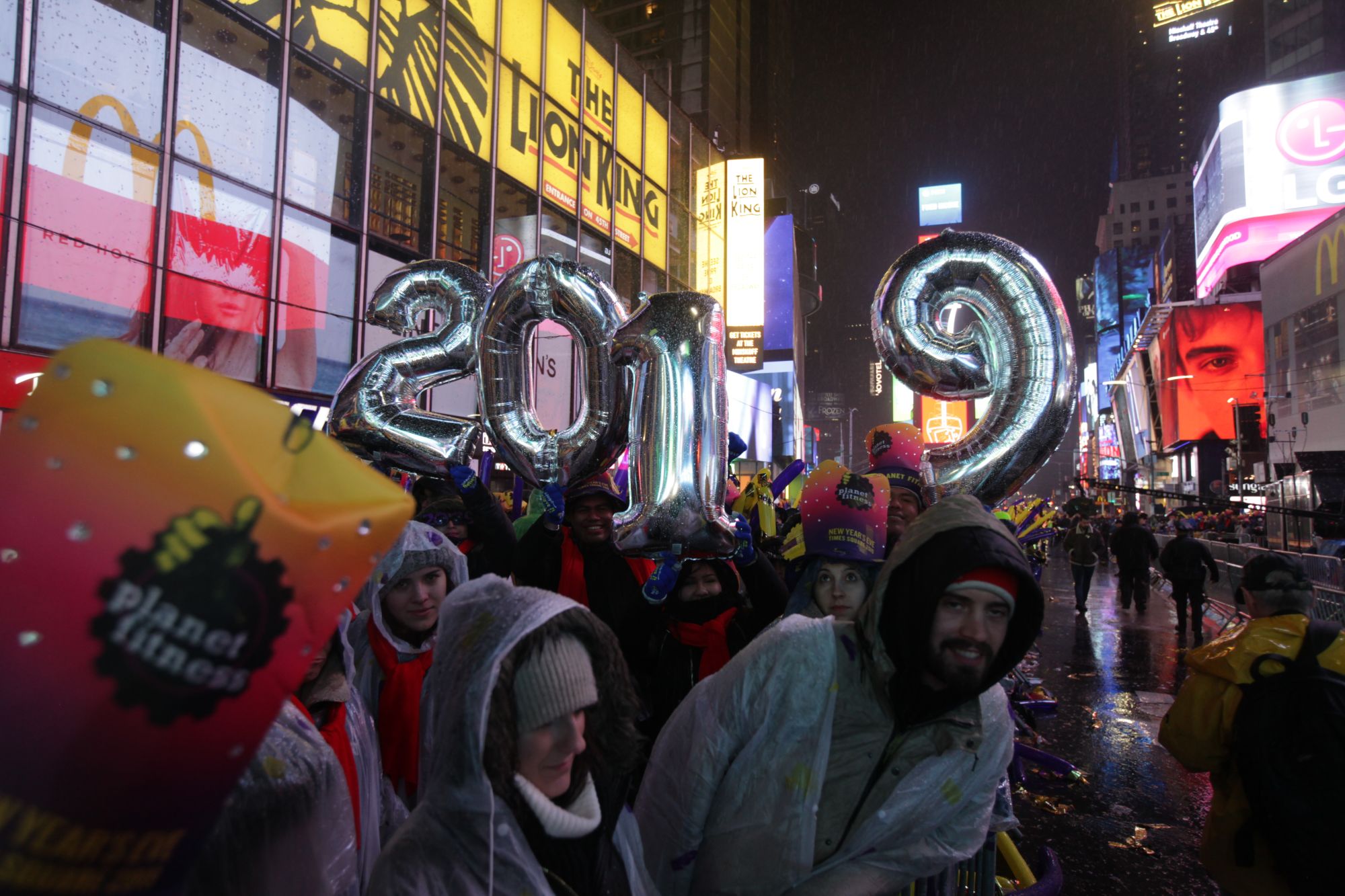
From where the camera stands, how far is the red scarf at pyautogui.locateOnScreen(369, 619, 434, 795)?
9.46ft

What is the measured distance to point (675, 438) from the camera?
8.29 ft

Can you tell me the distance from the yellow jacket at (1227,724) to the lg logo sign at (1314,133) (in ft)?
184

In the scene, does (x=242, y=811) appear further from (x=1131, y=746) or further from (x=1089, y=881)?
(x=1131, y=746)

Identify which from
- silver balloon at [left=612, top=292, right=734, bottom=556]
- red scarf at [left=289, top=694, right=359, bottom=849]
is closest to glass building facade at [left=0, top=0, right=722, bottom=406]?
red scarf at [left=289, top=694, right=359, bottom=849]

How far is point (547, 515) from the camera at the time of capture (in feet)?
12.2

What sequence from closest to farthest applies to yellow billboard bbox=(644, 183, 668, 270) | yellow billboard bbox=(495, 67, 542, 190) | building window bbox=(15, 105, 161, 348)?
building window bbox=(15, 105, 161, 348) < yellow billboard bbox=(495, 67, 542, 190) < yellow billboard bbox=(644, 183, 668, 270)

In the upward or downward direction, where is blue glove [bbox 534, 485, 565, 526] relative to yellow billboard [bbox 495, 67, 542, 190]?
downward

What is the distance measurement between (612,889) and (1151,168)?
181 m

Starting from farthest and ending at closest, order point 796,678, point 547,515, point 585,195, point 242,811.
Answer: point 585,195, point 547,515, point 796,678, point 242,811

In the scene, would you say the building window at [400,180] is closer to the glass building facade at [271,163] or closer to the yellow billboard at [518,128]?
the glass building facade at [271,163]

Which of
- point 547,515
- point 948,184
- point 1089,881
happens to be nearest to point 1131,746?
point 1089,881

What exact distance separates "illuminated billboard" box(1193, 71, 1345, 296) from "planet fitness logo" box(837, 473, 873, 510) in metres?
53.3

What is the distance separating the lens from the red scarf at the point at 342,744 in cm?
210

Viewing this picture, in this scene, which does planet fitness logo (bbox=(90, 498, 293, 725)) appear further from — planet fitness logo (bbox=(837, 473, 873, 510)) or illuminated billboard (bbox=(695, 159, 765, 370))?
illuminated billboard (bbox=(695, 159, 765, 370))
